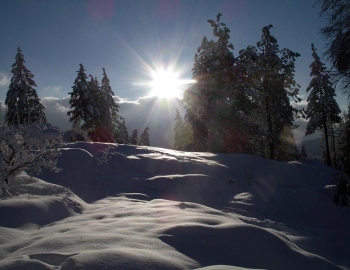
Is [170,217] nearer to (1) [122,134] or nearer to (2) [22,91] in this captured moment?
(2) [22,91]

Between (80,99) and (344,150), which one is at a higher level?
(80,99)

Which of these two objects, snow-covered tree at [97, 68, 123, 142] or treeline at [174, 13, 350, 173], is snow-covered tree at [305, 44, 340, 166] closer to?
treeline at [174, 13, 350, 173]

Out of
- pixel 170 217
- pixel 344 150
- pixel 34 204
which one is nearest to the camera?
pixel 170 217

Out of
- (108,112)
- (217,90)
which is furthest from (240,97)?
(108,112)

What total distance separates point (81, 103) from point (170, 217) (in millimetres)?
25852

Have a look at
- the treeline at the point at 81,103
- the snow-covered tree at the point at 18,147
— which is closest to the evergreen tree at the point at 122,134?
the treeline at the point at 81,103

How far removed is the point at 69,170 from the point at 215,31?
15.3 meters

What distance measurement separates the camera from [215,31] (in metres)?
18.6

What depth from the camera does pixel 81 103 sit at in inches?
1070

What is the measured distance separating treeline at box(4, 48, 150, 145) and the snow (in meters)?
12.8

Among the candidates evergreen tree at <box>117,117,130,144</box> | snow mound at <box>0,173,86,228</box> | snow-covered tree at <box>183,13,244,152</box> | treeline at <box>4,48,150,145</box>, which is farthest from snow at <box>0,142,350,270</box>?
evergreen tree at <box>117,117,130,144</box>

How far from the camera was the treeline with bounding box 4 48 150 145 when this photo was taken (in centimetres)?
2433

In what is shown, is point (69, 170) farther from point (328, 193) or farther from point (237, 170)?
point (328, 193)

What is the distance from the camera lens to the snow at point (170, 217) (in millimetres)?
2547
